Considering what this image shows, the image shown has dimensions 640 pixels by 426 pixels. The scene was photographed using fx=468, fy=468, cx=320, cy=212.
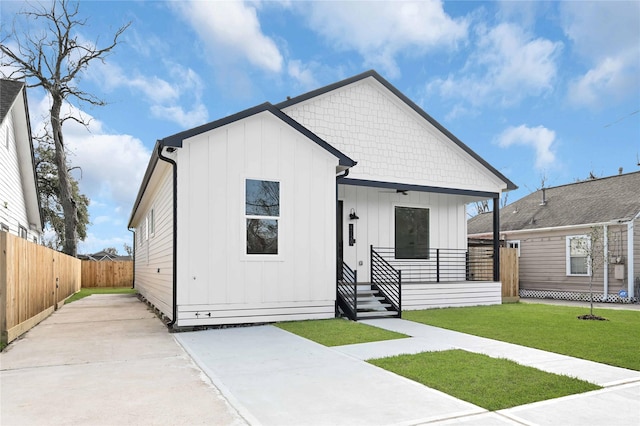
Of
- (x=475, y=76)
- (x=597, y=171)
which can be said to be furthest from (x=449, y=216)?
(x=597, y=171)

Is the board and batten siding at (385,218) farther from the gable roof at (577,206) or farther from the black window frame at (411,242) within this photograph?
the gable roof at (577,206)

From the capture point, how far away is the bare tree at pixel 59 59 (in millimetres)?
20453

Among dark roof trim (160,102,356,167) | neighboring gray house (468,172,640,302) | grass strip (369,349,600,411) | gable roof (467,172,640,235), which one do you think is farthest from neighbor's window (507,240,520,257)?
grass strip (369,349,600,411)

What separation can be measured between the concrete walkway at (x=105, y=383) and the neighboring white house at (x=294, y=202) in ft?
5.17

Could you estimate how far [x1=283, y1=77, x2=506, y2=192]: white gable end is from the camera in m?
11.2

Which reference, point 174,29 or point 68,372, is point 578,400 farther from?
point 174,29

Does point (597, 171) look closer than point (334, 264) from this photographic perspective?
No

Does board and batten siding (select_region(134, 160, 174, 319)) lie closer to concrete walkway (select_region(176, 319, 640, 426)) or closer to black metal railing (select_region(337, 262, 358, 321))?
concrete walkway (select_region(176, 319, 640, 426))

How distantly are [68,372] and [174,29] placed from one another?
12974 mm

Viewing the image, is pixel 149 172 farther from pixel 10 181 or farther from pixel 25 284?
pixel 10 181

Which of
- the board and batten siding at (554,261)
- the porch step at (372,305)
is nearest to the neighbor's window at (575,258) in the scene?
the board and batten siding at (554,261)

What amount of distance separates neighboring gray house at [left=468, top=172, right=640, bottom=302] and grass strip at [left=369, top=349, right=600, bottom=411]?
10.1 metres

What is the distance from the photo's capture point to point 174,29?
1535 centimetres

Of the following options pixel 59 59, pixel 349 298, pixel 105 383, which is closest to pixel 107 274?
pixel 59 59
